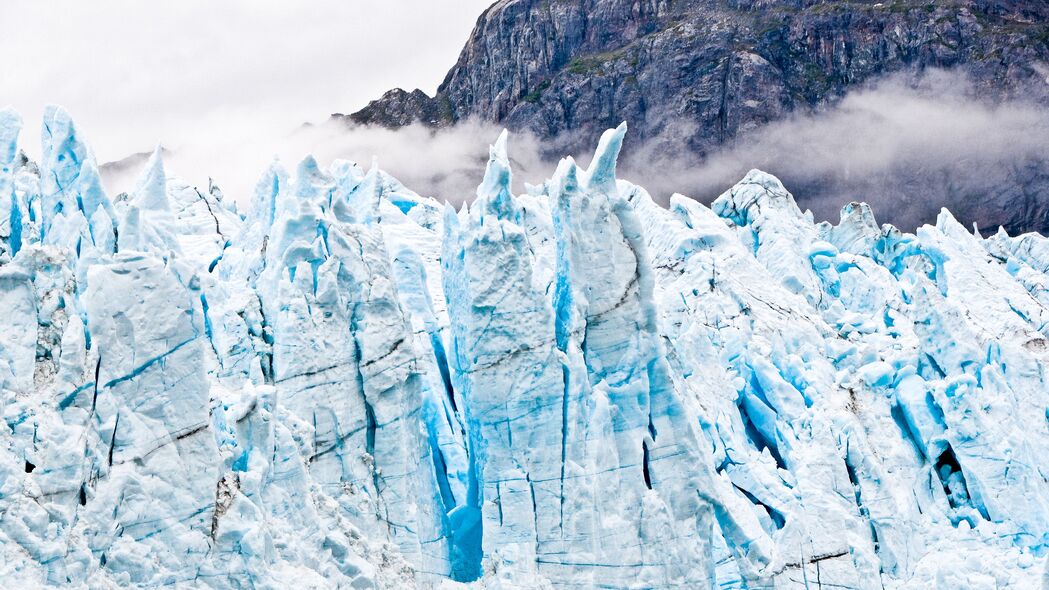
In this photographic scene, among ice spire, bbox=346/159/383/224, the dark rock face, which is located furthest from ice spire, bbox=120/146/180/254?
the dark rock face

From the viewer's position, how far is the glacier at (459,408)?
1310cm

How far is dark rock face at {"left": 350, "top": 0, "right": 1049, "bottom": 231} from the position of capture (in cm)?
5200

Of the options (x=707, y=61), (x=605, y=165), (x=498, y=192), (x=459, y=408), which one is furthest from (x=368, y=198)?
(x=707, y=61)

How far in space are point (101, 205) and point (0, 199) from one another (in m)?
1.53

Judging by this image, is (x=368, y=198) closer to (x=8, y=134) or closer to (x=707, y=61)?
(x=8, y=134)

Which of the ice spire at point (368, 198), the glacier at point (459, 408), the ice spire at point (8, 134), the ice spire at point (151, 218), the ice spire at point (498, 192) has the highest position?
the ice spire at point (8, 134)

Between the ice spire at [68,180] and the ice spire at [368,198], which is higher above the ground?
the ice spire at [68,180]

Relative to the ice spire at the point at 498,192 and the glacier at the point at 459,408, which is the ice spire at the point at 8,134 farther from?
the ice spire at the point at 498,192

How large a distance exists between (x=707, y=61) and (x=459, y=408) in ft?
126

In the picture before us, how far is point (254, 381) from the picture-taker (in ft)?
54.2

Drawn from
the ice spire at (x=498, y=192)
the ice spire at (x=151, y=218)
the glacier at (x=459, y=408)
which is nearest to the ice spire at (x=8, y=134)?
the glacier at (x=459, y=408)

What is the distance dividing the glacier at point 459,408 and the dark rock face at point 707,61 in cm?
2770

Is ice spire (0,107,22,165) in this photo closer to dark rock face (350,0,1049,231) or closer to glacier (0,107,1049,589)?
glacier (0,107,1049,589)

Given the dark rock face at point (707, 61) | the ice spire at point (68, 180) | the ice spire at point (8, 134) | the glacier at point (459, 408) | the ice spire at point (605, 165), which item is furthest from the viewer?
the dark rock face at point (707, 61)
